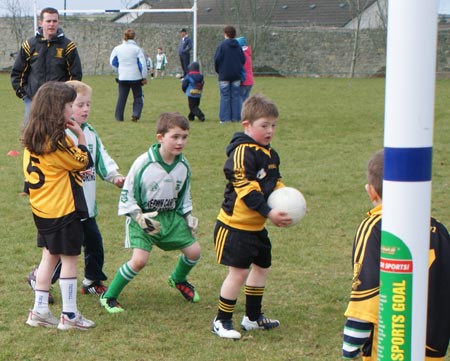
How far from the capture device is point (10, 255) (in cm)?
707

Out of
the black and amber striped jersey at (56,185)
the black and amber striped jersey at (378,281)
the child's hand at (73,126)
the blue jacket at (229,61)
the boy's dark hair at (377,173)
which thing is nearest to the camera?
the black and amber striped jersey at (378,281)

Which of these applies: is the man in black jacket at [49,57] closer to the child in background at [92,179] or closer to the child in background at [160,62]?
the child in background at [92,179]

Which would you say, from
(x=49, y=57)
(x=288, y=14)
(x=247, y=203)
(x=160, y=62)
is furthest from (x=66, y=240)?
(x=288, y=14)

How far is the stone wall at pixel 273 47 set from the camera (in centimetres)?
4275

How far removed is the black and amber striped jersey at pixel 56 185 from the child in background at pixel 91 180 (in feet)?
1.63

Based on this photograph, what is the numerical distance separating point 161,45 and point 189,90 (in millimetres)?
27260

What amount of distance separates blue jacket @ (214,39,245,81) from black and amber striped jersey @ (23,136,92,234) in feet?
38.8

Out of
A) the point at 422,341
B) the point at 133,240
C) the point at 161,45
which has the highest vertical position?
the point at 161,45

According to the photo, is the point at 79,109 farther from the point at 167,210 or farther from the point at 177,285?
the point at 177,285

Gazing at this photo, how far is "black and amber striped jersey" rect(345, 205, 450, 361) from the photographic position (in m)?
3.16

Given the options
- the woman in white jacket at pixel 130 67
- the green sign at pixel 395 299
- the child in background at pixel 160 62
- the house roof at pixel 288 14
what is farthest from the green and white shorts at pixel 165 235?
the house roof at pixel 288 14

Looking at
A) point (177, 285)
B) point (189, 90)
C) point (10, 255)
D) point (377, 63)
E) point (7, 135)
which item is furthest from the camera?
point (377, 63)

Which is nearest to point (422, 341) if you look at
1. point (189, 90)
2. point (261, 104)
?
point (261, 104)

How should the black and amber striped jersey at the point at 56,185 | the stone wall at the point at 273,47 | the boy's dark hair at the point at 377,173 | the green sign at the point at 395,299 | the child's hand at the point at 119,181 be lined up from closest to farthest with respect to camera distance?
the green sign at the point at 395,299
the boy's dark hair at the point at 377,173
the black and amber striped jersey at the point at 56,185
the child's hand at the point at 119,181
the stone wall at the point at 273,47
